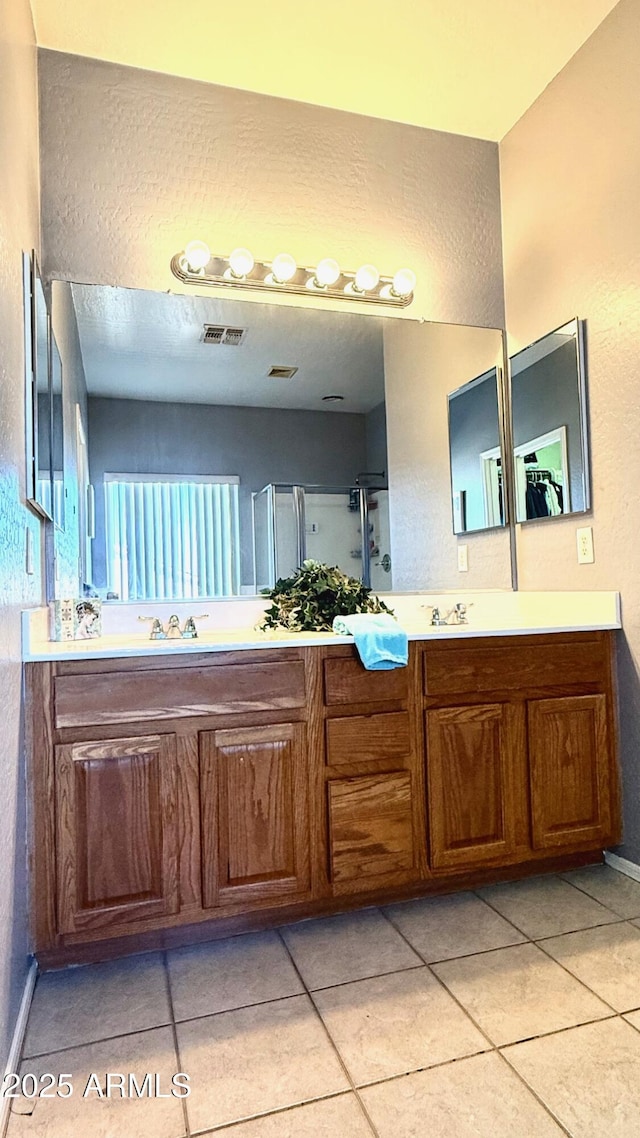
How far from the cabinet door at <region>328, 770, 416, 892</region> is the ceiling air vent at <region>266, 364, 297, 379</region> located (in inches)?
55.0

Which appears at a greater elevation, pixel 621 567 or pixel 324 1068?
pixel 621 567

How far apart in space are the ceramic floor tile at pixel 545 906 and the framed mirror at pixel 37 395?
1.71 metres

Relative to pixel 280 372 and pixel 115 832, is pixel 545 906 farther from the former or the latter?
pixel 280 372

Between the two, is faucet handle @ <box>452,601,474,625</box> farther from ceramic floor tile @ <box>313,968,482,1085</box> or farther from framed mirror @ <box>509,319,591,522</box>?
ceramic floor tile @ <box>313,968,482,1085</box>

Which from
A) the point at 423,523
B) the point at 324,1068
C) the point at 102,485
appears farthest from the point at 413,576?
the point at 324,1068

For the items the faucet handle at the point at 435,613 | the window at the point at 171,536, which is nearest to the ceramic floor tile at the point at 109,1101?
the window at the point at 171,536

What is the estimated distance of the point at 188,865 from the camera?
1629mm

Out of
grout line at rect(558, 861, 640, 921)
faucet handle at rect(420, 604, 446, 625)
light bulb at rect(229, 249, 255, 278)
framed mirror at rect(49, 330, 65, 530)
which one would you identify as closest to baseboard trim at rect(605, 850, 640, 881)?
grout line at rect(558, 861, 640, 921)

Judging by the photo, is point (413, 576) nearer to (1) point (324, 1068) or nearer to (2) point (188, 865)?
(2) point (188, 865)

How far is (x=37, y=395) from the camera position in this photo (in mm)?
1698

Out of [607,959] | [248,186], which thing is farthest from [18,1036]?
[248,186]

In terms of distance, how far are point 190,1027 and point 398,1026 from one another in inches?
17.5

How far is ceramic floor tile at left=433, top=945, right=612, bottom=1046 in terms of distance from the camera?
52.9 inches

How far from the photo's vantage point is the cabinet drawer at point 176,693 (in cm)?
157
